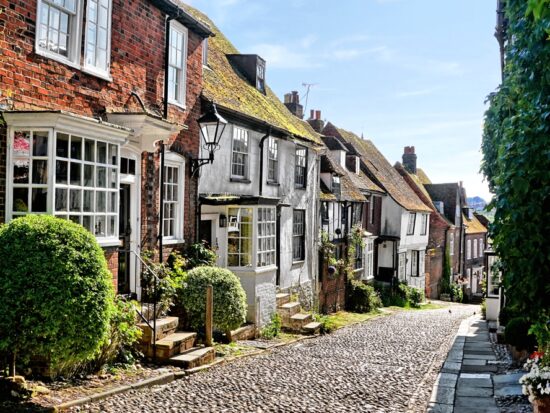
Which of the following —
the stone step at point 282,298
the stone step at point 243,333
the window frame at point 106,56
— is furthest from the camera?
the stone step at point 282,298

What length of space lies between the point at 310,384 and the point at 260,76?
48.1 feet

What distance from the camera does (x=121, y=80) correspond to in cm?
1138

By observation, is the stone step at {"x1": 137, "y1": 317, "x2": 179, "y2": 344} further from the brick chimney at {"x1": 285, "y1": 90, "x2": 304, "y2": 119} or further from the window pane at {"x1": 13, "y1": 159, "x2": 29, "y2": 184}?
the brick chimney at {"x1": 285, "y1": 90, "x2": 304, "y2": 119}

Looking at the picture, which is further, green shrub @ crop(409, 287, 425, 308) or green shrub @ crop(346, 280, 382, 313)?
green shrub @ crop(409, 287, 425, 308)

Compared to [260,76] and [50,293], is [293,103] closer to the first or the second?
[260,76]

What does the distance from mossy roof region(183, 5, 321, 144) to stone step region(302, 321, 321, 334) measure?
632cm

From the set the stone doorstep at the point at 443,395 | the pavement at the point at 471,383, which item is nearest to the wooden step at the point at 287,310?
the pavement at the point at 471,383

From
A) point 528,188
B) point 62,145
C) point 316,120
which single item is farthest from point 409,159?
point 528,188

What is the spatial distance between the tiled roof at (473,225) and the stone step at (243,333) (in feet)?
138

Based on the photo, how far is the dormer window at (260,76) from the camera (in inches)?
862

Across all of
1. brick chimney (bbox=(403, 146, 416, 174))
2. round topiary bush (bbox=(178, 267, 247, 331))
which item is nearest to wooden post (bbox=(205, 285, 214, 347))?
round topiary bush (bbox=(178, 267, 247, 331))

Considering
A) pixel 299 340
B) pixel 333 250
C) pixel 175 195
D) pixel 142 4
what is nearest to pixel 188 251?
pixel 175 195

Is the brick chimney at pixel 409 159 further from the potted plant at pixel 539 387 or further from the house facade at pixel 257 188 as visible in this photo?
the potted plant at pixel 539 387

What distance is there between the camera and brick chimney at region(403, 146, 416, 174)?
1903 inches
